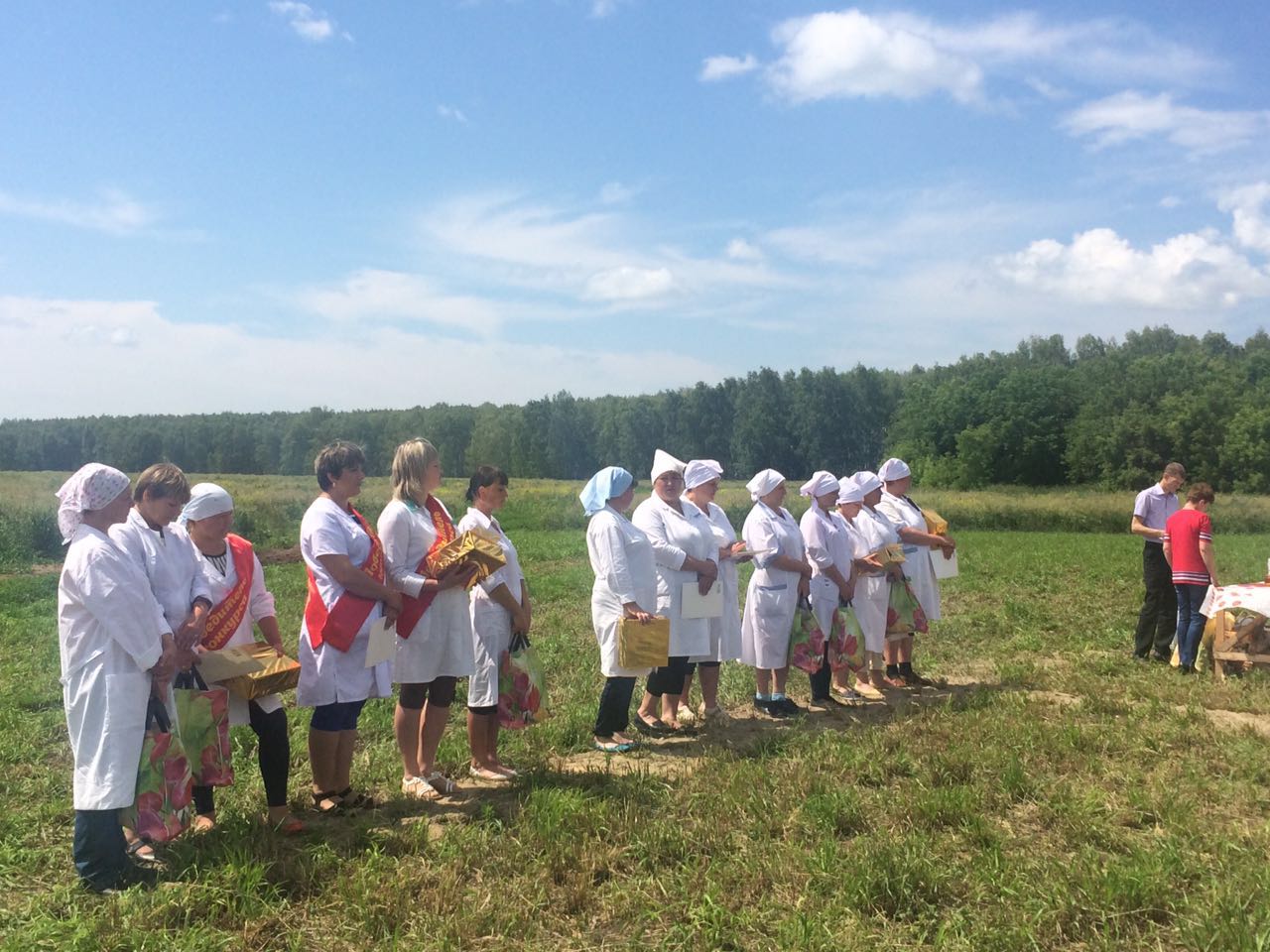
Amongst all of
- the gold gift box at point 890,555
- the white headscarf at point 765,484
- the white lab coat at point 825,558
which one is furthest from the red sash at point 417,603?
the gold gift box at point 890,555

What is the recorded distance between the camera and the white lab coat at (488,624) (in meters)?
5.31

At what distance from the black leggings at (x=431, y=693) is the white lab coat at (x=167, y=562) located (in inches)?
48.8

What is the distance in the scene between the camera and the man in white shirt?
901 centimetres

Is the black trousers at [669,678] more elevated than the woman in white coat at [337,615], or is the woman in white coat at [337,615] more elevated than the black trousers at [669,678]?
the woman in white coat at [337,615]

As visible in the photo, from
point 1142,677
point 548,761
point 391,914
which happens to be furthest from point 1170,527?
point 391,914

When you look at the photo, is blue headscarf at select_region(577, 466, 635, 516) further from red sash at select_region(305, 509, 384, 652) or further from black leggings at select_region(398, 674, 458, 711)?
red sash at select_region(305, 509, 384, 652)

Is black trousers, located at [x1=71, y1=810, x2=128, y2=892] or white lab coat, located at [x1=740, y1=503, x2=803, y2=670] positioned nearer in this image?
black trousers, located at [x1=71, y1=810, x2=128, y2=892]

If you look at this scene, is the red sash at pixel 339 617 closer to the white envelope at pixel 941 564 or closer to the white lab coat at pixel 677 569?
the white lab coat at pixel 677 569

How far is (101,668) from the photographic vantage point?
3.88 meters

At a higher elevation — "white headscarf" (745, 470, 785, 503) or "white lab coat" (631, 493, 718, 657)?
"white headscarf" (745, 470, 785, 503)

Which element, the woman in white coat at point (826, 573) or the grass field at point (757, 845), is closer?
the grass field at point (757, 845)

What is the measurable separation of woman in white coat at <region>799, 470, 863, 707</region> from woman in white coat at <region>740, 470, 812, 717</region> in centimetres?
23

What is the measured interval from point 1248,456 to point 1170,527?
5660 centimetres

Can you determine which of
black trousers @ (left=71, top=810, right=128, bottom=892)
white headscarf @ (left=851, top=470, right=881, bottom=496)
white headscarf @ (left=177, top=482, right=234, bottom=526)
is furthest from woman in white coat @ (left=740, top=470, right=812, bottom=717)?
black trousers @ (left=71, top=810, right=128, bottom=892)
